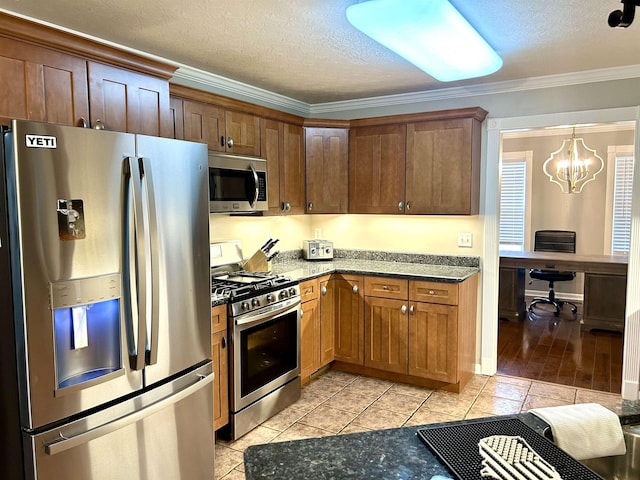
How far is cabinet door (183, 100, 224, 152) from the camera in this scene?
10.2 ft

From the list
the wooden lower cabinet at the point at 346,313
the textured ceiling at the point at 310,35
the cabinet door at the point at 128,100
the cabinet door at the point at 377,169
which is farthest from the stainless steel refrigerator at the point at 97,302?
the cabinet door at the point at 377,169

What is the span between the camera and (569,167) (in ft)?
20.0

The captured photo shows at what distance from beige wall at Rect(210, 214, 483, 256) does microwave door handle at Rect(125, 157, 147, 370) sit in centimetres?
162

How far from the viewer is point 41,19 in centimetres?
247

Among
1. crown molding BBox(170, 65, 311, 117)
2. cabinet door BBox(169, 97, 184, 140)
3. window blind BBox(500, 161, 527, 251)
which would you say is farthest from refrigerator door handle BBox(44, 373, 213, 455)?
window blind BBox(500, 161, 527, 251)

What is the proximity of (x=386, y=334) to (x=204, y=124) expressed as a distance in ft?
6.95

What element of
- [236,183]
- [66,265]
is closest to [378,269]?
[236,183]

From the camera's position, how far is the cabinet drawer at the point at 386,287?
12.3 ft

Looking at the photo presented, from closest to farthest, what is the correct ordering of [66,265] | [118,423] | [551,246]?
[66,265] → [118,423] → [551,246]

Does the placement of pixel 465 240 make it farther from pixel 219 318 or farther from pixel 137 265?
pixel 137 265

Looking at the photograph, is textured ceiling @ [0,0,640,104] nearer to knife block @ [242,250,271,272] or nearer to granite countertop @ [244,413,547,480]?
knife block @ [242,250,271,272]

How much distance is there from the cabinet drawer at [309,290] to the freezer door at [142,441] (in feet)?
3.99

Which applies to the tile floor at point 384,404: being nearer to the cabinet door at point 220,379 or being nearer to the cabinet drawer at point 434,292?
the cabinet door at point 220,379

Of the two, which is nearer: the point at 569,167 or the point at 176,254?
the point at 176,254
